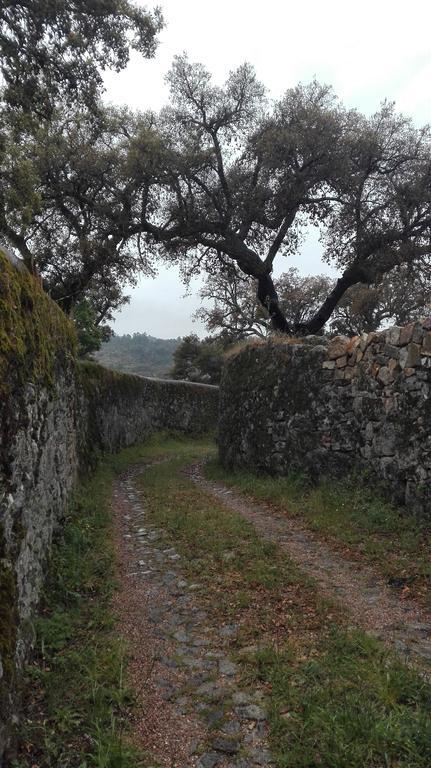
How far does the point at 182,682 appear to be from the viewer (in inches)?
149

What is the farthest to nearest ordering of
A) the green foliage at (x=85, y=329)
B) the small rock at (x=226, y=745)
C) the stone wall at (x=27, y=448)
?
the green foliage at (x=85, y=329) → the stone wall at (x=27, y=448) → the small rock at (x=226, y=745)

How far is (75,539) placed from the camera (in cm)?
655

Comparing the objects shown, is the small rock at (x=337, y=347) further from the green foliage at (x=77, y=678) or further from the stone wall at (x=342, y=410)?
the green foliage at (x=77, y=678)

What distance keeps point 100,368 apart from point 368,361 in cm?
924

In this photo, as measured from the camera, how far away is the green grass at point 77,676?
9.71 feet

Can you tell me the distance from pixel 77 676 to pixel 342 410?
21.7 feet

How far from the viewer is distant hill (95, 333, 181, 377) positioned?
107562mm

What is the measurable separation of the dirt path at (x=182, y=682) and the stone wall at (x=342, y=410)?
3831 mm

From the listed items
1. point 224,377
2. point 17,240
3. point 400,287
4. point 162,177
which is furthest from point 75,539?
point 400,287

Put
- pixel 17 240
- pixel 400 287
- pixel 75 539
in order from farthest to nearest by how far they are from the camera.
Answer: pixel 400 287 < pixel 17 240 < pixel 75 539

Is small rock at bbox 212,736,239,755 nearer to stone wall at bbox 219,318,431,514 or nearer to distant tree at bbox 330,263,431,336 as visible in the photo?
stone wall at bbox 219,318,431,514

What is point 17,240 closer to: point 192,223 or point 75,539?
point 192,223

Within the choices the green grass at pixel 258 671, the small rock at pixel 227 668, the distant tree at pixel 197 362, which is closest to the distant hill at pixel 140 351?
the distant tree at pixel 197 362

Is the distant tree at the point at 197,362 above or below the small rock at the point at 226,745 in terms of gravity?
above
